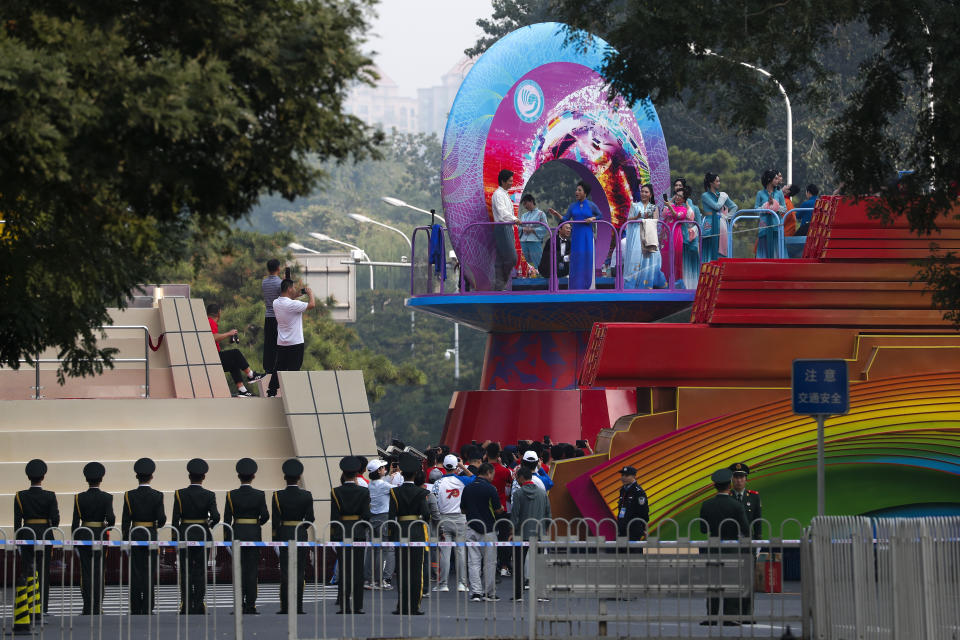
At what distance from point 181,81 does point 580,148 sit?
683 inches

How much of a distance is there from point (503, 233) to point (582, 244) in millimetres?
1320

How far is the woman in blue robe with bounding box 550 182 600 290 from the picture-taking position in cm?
2408

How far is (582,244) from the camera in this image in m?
24.2

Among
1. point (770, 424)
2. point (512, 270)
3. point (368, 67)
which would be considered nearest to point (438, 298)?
point (512, 270)

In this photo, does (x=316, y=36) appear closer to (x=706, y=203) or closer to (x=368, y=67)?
(x=368, y=67)

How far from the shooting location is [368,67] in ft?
32.4

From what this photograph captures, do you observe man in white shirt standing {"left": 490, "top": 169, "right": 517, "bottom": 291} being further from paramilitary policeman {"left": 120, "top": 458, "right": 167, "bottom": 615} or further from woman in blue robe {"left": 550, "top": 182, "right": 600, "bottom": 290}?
paramilitary policeman {"left": 120, "top": 458, "right": 167, "bottom": 615}

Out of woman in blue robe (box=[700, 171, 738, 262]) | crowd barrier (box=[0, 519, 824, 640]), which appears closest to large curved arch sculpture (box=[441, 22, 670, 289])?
woman in blue robe (box=[700, 171, 738, 262])

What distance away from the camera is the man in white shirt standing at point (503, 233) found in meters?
24.4

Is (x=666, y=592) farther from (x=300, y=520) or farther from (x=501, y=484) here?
(x=501, y=484)

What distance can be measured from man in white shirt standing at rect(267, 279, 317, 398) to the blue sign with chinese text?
29.6 feet

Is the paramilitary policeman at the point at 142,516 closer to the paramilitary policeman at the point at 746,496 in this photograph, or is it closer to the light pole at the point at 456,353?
the paramilitary policeman at the point at 746,496

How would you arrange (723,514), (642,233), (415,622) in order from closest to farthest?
(415,622)
(723,514)
(642,233)

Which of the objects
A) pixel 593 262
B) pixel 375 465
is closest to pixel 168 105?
pixel 375 465
